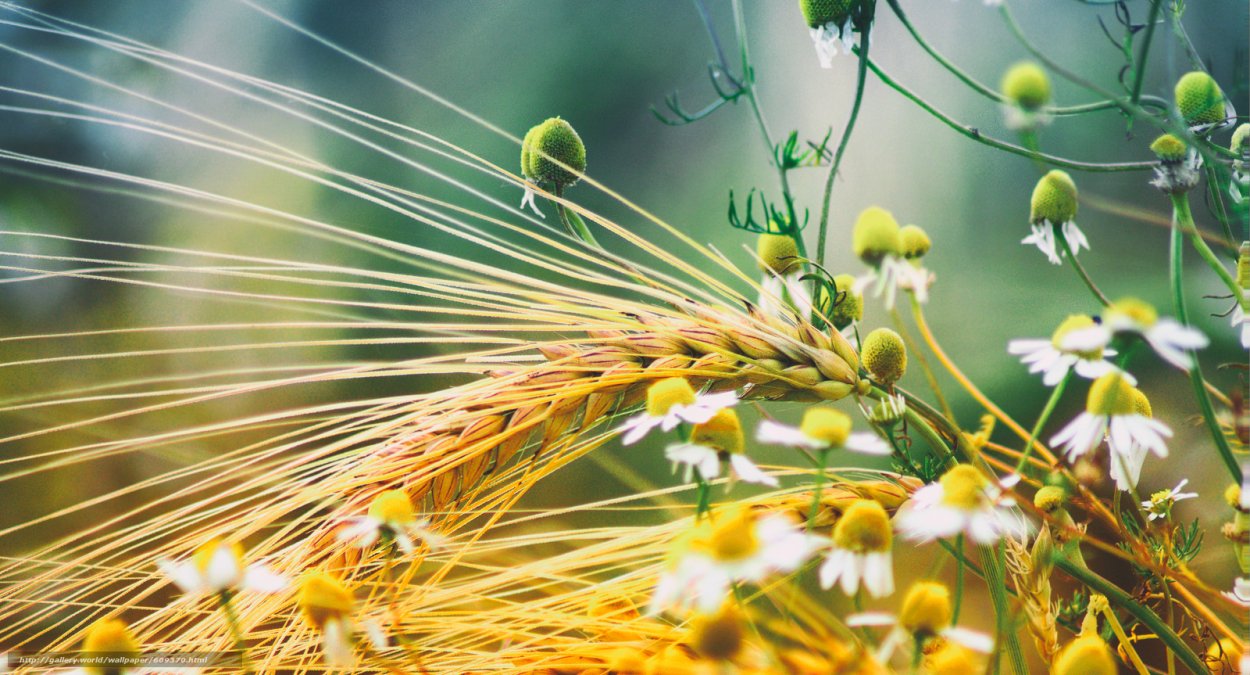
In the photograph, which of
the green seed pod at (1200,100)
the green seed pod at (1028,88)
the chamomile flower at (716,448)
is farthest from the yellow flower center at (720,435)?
the green seed pod at (1200,100)

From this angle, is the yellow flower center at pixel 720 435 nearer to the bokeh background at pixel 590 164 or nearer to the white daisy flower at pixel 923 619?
the white daisy flower at pixel 923 619

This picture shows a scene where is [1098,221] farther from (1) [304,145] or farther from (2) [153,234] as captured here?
(2) [153,234]

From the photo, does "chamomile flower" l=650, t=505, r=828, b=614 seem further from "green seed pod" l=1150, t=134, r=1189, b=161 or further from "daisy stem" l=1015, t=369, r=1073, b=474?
"green seed pod" l=1150, t=134, r=1189, b=161

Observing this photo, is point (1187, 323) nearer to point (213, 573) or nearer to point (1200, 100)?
point (1200, 100)

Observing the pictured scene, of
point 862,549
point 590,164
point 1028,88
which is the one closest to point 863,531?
point 862,549

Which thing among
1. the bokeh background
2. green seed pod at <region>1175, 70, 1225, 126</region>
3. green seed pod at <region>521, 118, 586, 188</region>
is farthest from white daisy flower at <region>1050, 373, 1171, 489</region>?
the bokeh background

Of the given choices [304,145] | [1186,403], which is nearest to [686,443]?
[1186,403]

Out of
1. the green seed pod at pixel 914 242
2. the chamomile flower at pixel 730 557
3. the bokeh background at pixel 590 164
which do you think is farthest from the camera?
the bokeh background at pixel 590 164
